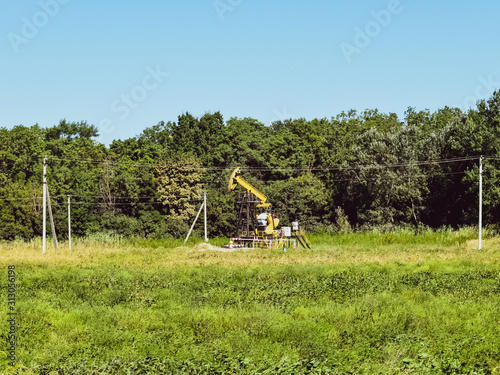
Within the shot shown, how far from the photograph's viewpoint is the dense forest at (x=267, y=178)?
50438mm

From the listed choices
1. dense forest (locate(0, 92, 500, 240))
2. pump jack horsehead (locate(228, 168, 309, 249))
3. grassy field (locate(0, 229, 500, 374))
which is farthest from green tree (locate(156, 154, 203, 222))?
grassy field (locate(0, 229, 500, 374))

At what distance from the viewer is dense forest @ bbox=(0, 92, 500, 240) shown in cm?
5044

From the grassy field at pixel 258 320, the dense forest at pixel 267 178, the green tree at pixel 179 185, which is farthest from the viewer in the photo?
the green tree at pixel 179 185

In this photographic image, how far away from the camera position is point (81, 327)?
1370 centimetres

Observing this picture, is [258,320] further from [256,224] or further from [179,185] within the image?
[179,185]

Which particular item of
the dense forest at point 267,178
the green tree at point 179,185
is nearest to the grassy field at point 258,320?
the dense forest at point 267,178

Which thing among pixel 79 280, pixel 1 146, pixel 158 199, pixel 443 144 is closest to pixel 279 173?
pixel 158 199

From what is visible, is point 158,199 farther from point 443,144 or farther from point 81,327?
point 81,327

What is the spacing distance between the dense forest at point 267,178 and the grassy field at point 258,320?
89.5 ft

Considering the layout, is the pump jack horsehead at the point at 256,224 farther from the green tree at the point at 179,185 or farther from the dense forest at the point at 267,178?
the green tree at the point at 179,185

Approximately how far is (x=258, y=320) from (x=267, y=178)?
5099 cm

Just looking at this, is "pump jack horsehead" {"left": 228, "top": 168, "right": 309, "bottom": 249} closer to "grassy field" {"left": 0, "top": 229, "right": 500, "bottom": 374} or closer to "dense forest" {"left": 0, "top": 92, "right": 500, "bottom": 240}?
"dense forest" {"left": 0, "top": 92, "right": 500, "bottom": 240}

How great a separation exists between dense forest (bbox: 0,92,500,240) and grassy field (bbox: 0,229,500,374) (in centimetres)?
2727

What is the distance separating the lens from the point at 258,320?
13.8 m
